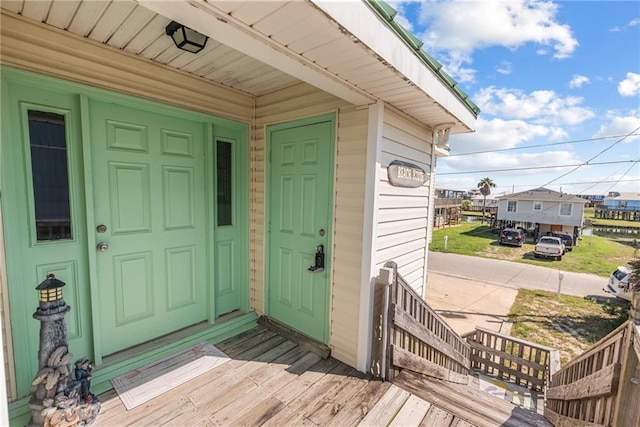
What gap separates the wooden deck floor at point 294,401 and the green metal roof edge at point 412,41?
235cm

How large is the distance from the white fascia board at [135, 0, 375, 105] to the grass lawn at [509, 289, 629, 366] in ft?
21.2

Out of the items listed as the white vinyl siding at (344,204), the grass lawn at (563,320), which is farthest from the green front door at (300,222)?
the grass lawn at (563,320)

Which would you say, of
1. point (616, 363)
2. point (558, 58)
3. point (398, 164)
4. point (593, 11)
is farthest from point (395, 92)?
point (558, 58)

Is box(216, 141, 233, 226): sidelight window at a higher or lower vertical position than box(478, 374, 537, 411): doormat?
higher

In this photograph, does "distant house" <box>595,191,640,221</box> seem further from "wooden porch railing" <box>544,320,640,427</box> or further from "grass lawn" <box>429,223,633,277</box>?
"wooden porch railing" <box>544,320,640,427</box>

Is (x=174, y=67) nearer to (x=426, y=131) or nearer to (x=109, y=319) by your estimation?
(x=109, y=319)

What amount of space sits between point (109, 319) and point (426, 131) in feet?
11.1

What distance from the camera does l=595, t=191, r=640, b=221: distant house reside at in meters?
34.9

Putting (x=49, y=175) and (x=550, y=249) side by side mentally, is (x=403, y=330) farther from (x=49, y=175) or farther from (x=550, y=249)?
(x=550, y=249)

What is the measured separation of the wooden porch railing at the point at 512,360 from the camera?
3.64 m

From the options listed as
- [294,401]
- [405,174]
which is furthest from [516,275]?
[294,401]

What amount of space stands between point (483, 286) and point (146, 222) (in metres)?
9.92

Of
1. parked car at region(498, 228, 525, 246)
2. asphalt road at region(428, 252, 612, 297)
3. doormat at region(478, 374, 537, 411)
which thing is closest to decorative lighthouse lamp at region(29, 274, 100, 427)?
doormat at region(478, 374, 537, 411)

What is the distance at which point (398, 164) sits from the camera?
2.28 metres
